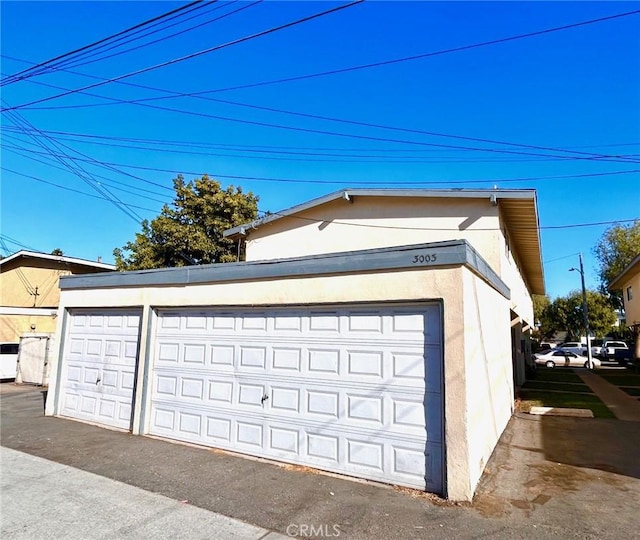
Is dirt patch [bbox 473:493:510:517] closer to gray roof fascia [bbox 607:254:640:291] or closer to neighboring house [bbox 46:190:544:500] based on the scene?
neighboring house [bbox 46:190:544:500]

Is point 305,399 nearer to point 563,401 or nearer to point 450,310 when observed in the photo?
point 450,310

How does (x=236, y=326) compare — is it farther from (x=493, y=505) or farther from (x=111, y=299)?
(x=493, y=505)

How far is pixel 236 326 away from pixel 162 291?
203 cm

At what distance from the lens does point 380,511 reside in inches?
190

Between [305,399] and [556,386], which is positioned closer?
[305,399]

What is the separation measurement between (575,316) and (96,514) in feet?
189

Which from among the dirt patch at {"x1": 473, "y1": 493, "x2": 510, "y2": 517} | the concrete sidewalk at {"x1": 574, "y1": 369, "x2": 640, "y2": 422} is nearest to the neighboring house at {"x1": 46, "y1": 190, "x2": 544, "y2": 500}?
the dirt patch at {"x1": 473, "y1": 493, "x2": 510, "y2": 517}

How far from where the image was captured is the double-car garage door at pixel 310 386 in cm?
564

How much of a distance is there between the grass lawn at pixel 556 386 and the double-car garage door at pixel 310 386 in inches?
535

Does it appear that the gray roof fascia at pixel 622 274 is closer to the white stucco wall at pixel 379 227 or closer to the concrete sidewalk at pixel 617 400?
the concrete sidewalk at pixel 617 400

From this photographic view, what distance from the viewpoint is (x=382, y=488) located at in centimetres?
552

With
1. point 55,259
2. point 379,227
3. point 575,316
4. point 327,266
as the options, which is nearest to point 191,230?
point 55,259

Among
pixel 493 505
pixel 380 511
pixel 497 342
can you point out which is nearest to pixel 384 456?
pixel 380 511

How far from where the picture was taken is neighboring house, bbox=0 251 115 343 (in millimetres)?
18484
